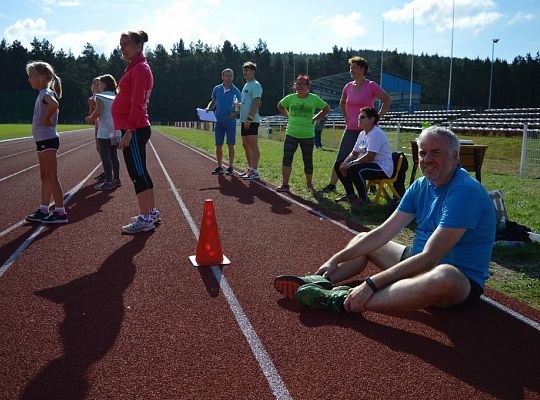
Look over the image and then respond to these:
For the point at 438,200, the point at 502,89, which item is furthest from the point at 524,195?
the point at 502,89

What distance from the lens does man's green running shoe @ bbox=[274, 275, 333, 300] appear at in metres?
3.77

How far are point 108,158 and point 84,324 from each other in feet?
20.5

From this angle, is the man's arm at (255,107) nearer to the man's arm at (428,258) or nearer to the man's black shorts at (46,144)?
the man's black shorts at (46,144)

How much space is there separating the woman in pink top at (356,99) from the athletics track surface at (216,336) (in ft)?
10.00

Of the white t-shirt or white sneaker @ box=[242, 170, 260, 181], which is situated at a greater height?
the white t-shirt

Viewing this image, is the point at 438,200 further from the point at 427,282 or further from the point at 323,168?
the point at 323,168

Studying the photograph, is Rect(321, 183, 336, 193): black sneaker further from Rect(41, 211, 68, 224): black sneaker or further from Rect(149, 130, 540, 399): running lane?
Rect(41, 211, 68, 224): black sneaker

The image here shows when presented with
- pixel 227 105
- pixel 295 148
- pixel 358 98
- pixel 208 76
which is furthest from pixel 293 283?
pixel 208 76

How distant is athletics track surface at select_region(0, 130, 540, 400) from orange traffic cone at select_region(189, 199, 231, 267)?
185mm

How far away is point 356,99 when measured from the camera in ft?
26.3

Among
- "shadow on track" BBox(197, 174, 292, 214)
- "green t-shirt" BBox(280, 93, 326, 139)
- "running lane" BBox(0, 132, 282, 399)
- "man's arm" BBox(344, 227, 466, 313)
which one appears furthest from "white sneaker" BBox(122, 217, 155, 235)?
"green t-shirt" BBox(280, 93, 326, 139)

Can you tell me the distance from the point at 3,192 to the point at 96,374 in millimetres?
7642

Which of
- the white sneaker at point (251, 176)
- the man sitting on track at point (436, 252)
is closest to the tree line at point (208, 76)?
the white sneaker at point (251, 176)

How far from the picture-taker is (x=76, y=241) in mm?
5598
